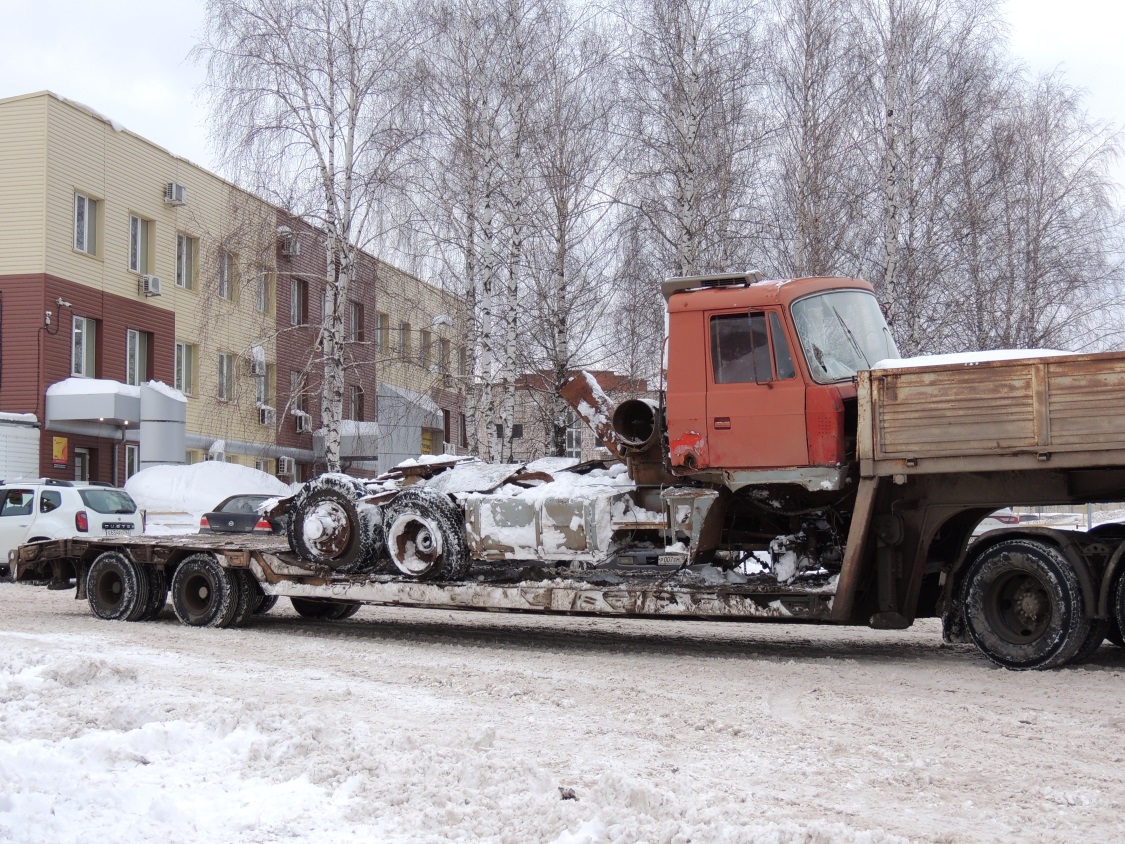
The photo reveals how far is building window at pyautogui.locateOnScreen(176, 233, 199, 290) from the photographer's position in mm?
32281

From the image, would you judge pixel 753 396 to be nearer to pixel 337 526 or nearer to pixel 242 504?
pixel 337 526

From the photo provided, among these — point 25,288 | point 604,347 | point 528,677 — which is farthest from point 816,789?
point 25,288

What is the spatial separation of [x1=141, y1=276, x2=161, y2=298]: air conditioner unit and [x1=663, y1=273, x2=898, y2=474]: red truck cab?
22906 millimetres

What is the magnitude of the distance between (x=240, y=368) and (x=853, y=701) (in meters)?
19.5

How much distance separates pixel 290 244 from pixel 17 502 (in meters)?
7.15

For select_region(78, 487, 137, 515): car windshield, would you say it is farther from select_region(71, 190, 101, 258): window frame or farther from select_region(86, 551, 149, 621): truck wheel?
select_region(71, 190, 101, 258): window frame

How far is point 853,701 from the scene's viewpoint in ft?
26.2

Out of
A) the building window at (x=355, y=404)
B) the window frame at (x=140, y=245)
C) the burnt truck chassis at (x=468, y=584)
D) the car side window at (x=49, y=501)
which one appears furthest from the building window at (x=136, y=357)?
the burnt truck chassis at (x=468, y=584)

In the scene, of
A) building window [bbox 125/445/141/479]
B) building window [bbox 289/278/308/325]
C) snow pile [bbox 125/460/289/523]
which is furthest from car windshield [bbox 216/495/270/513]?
building window [bbox 289/278/308/325]

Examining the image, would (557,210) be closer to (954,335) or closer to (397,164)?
(397,164)

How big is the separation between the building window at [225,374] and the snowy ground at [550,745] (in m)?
22.7

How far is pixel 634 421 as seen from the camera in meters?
10.7

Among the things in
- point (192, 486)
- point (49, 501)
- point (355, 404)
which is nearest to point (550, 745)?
point (49, 501)

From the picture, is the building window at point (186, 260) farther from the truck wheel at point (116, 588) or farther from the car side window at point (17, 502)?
the truck wheel at point (116, 588)
